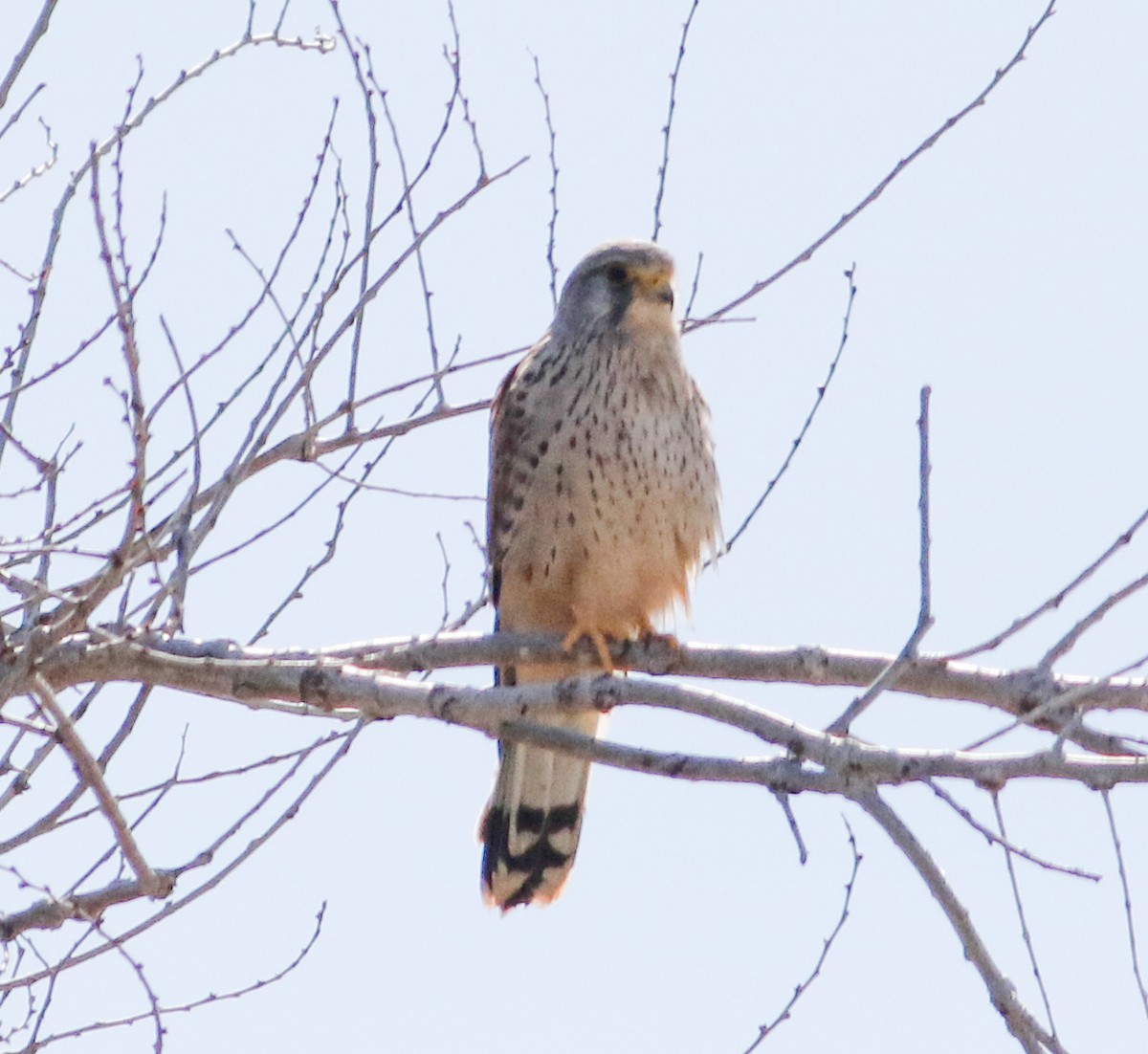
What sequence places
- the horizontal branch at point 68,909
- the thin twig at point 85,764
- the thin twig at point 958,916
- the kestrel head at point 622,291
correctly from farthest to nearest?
the kestrel head at point 622,291 → the horizontal branch at point 68,909 → the thin twig at point 85,764 → the thin twig at point 958,916

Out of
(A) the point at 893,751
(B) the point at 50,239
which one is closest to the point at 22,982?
(B) the point at 50,239

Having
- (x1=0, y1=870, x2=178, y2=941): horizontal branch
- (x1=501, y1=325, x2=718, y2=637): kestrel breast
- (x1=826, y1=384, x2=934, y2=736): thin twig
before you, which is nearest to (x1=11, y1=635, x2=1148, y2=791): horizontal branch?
(x1=826, y1=384, x2=934, y2=736): thin twig

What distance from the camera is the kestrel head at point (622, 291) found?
414cm

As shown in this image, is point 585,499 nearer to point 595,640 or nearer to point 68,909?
point 595,640

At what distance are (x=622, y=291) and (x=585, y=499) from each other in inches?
23.2

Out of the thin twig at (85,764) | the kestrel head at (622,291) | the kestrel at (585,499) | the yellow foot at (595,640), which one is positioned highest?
the kestrel head at (622,291)

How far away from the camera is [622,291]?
13.8ft

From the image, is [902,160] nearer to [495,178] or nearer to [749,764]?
[495,178]

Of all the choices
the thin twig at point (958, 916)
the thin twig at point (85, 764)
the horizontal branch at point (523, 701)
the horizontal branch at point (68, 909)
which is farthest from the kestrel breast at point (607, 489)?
the thin twig at point (958, 916)

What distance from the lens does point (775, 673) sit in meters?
3.01

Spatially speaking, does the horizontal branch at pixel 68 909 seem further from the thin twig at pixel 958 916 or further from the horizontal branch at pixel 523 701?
the thin twig at pixel 958 916

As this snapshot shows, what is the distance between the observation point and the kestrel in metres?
3.94

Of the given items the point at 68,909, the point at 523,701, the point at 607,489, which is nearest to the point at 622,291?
the point at 607,489

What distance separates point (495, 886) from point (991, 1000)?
7.26 feet
